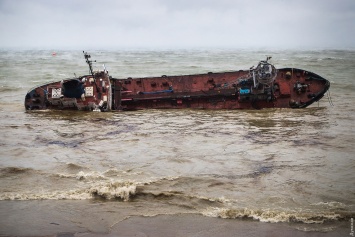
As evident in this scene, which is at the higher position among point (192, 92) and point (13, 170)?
point (192, 92)

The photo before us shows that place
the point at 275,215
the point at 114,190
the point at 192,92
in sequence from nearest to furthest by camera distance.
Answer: the point at 275,215 < the point at 114,190 < the point at 192,92

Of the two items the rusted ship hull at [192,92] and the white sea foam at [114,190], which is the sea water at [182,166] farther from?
the rusted ship hull at [192,92]

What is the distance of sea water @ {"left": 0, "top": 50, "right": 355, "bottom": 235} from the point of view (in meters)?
7.86

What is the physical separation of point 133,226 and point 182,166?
4265 millimetres

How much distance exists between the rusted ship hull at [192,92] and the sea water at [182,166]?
1.15 metres

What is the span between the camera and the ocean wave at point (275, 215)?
7.31 metres

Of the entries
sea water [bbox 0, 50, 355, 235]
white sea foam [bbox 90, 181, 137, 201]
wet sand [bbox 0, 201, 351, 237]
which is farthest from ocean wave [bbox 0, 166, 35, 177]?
white sea foam [bbox 90, 181, 137, 201]

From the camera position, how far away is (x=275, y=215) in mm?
7480

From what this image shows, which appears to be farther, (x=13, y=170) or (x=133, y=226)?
(x=13, y=170)

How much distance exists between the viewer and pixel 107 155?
1216 cm

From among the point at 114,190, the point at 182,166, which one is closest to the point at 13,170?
the point at 114,190

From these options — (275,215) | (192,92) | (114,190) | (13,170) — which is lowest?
(275,215)

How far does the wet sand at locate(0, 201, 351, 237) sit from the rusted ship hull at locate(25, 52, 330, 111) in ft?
42.0

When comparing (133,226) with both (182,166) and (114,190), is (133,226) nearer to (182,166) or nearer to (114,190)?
(114,190)
